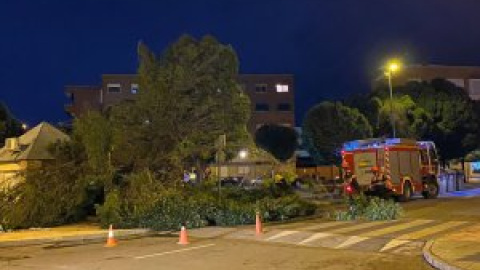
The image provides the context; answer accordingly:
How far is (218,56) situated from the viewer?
29.8m

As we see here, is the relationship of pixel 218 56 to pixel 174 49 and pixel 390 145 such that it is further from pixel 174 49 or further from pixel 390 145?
pixel 390 145

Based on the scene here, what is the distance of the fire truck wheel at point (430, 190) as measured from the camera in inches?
1353

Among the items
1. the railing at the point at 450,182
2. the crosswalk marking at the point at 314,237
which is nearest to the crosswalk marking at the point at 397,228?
the crosswalk marking at the point at 314,237

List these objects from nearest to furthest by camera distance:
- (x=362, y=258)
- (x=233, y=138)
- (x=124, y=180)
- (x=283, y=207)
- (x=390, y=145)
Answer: (x=362, y=258) → (x=283, y=207) → (x=124, y=180) → (x=233, y=138) → (x=390, y=145)

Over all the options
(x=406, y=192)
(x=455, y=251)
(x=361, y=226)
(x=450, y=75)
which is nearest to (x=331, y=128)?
(x=406, y=192)

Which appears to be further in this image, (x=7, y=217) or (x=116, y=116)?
(x=116, y=116)

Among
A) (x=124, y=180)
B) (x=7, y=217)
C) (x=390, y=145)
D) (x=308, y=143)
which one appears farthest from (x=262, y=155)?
(x=308, y=143)

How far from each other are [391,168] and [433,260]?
19803mm

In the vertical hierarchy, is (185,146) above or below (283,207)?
above

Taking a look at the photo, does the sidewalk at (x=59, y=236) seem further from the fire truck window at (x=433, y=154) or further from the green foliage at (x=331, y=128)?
the green foliage at (x=331, y=128)

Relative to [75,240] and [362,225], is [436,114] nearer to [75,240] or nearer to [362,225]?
[362,225]

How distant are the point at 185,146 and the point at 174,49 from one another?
465cm

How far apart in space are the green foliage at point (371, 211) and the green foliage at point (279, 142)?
48.5 metres

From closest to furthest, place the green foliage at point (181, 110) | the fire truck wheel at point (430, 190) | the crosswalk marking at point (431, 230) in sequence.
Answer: the crosswalk marking at point (431, 230)
the green foliage at point (181, 110)
the fire truck wheel at point (430, 190)
